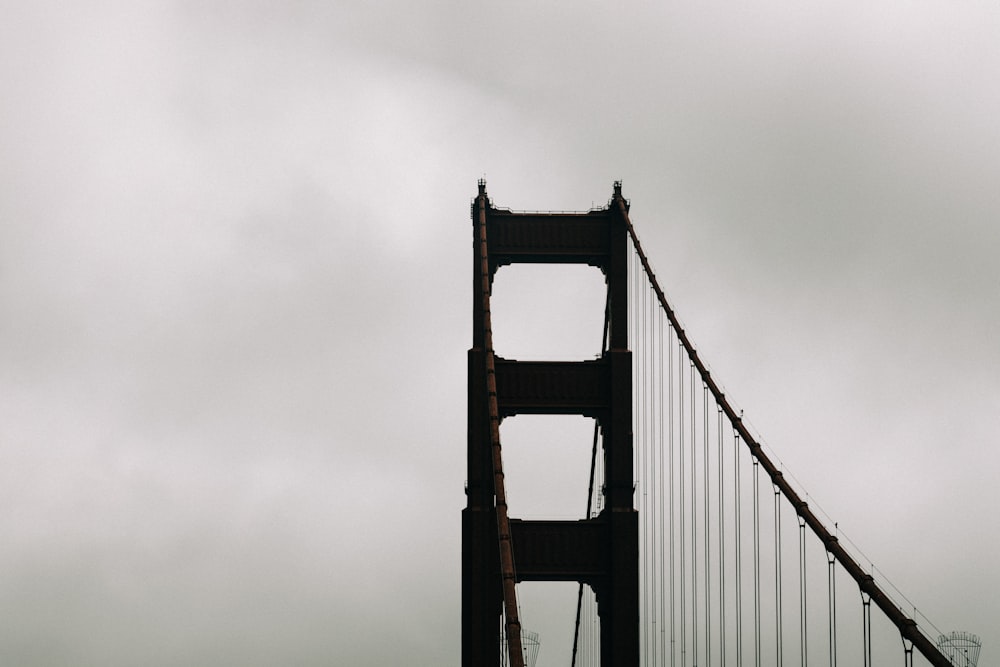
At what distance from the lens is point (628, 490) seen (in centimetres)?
4056

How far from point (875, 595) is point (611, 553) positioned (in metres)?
14.8

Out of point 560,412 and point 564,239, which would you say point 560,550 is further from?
point 564,239

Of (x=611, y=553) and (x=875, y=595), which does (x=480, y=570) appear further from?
(x=875, y=595)

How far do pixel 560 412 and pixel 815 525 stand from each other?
41.9ft

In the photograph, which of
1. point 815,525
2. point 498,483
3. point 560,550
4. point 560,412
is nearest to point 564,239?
point 560,412

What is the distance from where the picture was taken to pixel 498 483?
1414 inches

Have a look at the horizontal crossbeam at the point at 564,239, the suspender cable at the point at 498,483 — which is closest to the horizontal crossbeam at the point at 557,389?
the suspender cable at the point at 498,483

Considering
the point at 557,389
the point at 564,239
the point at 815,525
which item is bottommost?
the point at 815,525

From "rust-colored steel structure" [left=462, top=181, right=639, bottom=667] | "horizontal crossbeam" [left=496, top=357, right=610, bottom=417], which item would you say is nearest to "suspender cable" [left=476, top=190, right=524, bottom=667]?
"rust-colored steel structure" [left=462, top=181, right=639, bottom=667]

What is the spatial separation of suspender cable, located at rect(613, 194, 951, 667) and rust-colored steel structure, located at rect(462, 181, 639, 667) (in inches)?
50.7

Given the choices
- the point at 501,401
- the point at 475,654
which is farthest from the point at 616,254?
the point at 475,654

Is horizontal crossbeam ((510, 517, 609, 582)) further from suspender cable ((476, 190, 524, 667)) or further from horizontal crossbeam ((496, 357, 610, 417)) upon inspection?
horizontal crossbeam ((496, 357, 610, 417))

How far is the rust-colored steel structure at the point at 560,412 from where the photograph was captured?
40.2 meters

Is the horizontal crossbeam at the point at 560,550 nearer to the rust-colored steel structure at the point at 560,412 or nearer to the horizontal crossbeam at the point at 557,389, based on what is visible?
the rust-colored steel structure at the point at 560,412
